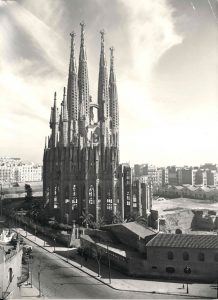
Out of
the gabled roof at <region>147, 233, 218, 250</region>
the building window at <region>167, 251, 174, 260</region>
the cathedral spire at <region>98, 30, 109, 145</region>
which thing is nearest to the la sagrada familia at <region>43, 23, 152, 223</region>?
the cathedral spire at <region>98, 30, 109, 145</region>

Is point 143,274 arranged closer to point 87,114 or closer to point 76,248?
point 76,248

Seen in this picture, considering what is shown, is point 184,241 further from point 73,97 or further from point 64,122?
point 73,97

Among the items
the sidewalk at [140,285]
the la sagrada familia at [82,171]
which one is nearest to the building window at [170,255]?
the sidewalk at [140,285]

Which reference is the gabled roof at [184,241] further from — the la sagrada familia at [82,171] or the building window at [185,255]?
→ the la sagrada familia at [82,171]

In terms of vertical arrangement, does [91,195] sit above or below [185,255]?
above

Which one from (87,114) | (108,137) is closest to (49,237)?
(108,137)

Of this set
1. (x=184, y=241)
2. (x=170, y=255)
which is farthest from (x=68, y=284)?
(x=184, y=241)
